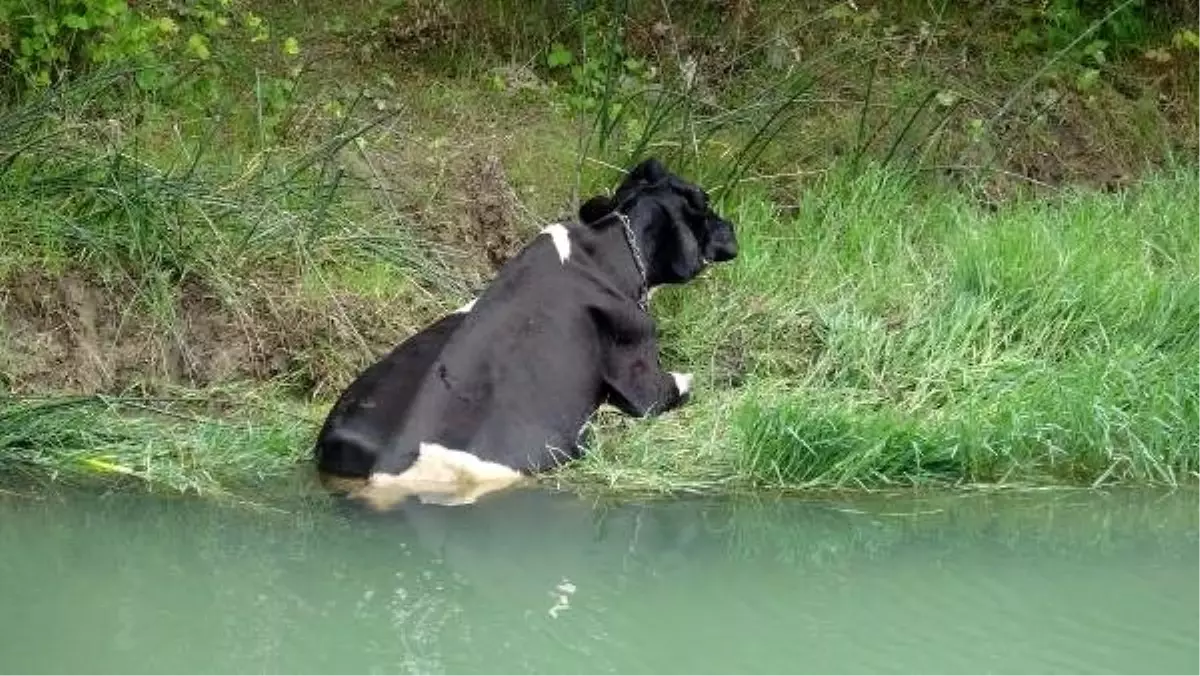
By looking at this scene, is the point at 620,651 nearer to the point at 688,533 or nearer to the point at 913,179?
the point at 688,533

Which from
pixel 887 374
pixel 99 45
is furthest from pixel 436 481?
pixel 99 45

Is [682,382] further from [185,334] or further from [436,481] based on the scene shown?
[185,334]

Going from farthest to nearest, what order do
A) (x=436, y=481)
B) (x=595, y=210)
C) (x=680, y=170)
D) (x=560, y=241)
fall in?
1. (x=680, y=170)
2. (x=595, y=210)
3. (x=560, y=241)
4. (x=436, y=481)

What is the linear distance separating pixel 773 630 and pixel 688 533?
0.80 metres

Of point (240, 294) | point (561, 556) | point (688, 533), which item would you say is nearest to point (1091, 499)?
point (688, 533)

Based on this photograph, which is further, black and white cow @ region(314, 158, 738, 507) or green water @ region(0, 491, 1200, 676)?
black and white cow @ region(314, 158, 738, 507)

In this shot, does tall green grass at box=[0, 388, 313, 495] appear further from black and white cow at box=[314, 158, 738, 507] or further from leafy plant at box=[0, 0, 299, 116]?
leafy plant at box=[0, 0, 299, 116]

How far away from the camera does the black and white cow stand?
5230 millimetres

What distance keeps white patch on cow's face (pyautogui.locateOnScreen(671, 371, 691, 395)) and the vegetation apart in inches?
3.4

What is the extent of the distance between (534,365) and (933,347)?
4.85 feet

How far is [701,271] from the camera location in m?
6.50

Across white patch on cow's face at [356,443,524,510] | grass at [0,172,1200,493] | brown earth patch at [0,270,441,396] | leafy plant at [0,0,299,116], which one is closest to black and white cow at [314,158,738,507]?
white patch on cow's face at [356,443,524,510]

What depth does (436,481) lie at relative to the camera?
5.17m

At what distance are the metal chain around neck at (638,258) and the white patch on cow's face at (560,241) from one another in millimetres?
247
